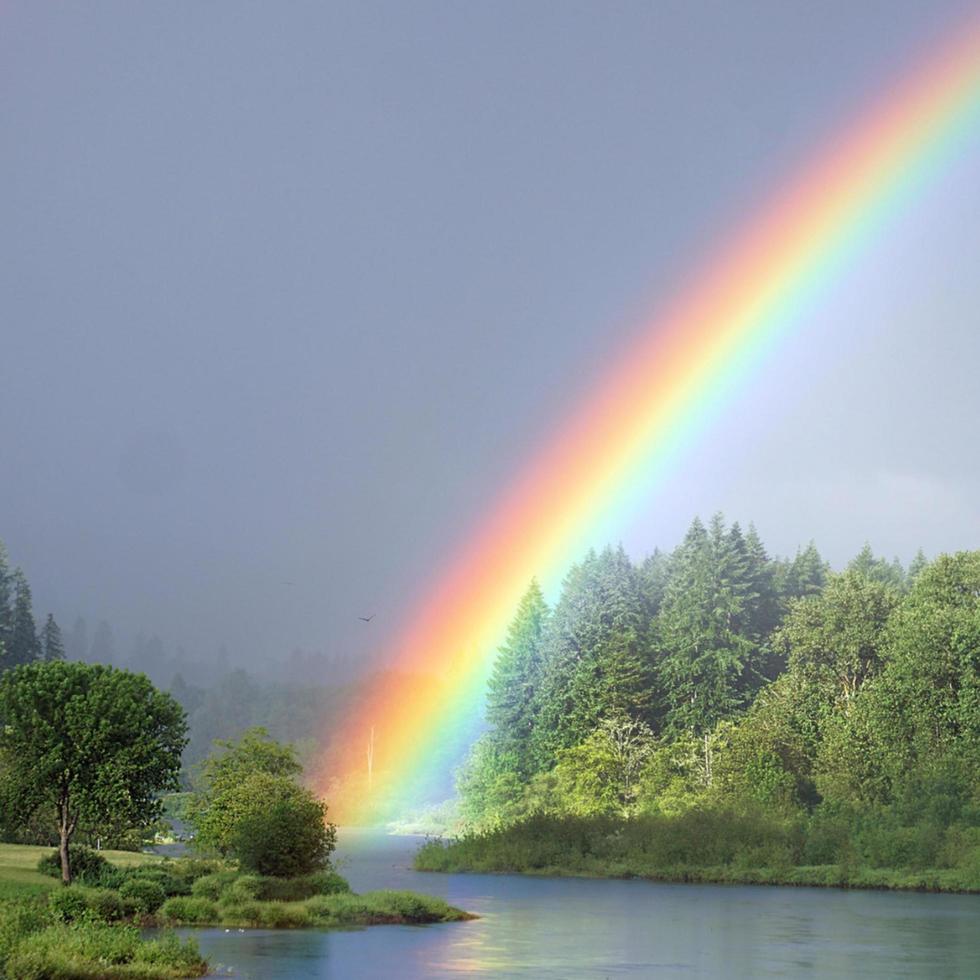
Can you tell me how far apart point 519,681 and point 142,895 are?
7280 centimetres

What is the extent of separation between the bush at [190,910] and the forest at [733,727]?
141 feet

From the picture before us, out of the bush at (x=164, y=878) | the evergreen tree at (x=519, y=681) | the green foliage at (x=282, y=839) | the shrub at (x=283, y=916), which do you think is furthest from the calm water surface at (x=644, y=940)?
the evergreen tree at (x=519, y=681)

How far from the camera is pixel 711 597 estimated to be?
389 feet

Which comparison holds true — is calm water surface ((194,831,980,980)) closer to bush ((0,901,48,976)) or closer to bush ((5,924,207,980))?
bush ((5,924,207,980))

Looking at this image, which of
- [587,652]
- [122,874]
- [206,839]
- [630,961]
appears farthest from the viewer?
[587,652]

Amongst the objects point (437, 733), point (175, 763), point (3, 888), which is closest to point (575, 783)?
point (175, 763)

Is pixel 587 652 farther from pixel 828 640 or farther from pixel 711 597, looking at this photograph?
pixel 828 640

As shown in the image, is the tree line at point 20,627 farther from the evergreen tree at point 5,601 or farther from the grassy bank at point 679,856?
the grassy bank at point 679,856

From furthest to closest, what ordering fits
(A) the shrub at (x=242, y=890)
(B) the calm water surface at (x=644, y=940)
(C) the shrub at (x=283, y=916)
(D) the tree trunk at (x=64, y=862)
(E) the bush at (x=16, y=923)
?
1. (A) the shrub at (x=242, y=890)
2. (D) the tree trunk at (x=64, y=862)
3. (C) the shrub at (x=283, y=916)
4. (B) the calm water surface at (x=644, y=940)
5. (E) the bush at (x=16, y=923)

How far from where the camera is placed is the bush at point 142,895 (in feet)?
157

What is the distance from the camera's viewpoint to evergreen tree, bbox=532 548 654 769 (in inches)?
4419

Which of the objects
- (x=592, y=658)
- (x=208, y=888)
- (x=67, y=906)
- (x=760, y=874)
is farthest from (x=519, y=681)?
(x=67, y=906)

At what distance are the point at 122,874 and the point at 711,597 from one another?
74.5 m

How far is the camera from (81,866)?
174ft
